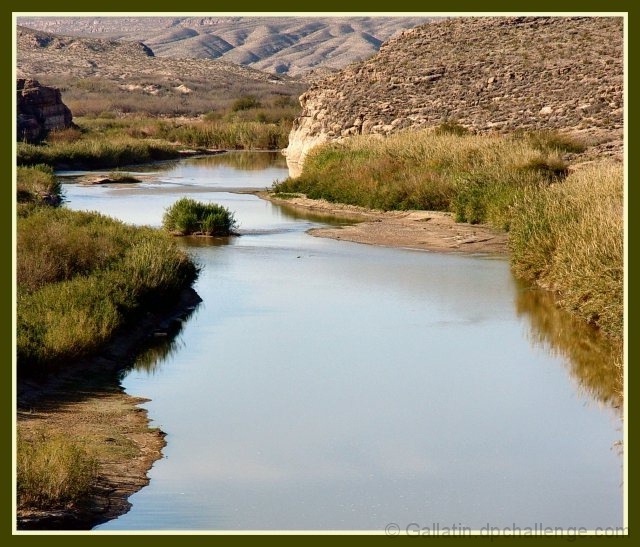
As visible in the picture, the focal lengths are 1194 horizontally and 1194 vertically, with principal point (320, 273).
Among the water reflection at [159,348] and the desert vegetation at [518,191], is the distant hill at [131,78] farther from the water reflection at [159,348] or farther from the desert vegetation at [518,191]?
the water reflection at [159,348]

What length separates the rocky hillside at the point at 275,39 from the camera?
154m

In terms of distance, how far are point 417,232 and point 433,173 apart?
4354 mm

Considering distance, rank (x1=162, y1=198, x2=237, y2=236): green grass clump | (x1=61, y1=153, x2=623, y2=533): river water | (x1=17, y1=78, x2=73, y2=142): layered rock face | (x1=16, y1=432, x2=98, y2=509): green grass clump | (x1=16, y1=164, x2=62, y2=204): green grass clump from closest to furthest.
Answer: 1. (x1=16, y1=432, x2=98, y2=509): green grass clump
2. (x1=61, y1=153, x2=623, y2=533): river water
3. (x1=162, y1=198, x2=237, y2=236): green grass clump
4. (x1=16, y1=164, x2=62, y2=204): green grass clump
5. (x1=17, y1=78, x2=73, y2=142): layered rock face

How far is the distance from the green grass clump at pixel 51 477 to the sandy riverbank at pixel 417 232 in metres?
15.1

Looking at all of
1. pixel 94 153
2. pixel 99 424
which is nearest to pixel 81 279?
pixel 99 424

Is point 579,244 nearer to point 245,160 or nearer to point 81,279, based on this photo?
point 81,279

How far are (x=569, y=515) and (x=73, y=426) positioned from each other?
14.2 ft

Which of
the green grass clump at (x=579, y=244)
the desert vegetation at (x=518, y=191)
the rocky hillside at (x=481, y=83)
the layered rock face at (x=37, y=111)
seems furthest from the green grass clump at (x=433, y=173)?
the layered rock face at (x=37, y=111)

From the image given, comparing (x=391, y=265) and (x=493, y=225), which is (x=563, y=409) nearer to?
(x=391, y=265)

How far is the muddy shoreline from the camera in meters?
8.43

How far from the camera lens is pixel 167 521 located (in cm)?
862

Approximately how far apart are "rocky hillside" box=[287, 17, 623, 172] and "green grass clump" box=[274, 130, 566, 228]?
3.49 m

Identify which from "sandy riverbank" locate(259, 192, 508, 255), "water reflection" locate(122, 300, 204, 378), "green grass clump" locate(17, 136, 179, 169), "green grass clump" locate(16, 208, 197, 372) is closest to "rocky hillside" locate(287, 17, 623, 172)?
"green grass clump" locate(17, 136, 179, 169)

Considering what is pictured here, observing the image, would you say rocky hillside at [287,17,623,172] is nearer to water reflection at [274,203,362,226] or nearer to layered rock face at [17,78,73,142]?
water reflection at [274,203,362,226]
